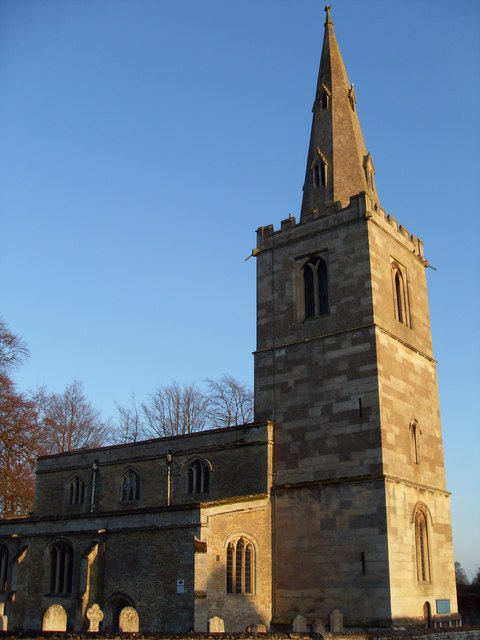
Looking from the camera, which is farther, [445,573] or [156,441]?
[156,441]

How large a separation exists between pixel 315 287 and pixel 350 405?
19.9 feet

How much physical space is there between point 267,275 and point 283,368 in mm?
4963

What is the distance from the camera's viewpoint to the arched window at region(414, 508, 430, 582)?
27500 millimetres

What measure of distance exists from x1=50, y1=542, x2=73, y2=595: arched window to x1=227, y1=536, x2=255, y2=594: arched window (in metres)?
7.21

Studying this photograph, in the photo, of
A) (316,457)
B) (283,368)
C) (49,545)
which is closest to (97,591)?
(49,545)

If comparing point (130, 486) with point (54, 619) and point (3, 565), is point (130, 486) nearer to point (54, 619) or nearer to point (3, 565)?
point (3, 565)

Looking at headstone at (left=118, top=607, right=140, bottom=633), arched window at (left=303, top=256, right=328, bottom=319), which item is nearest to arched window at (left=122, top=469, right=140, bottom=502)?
arched window at (left=303, top=256, right=328, bottom=319)

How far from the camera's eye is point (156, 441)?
33250 mm

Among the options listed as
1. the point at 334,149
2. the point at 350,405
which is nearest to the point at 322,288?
the point at 350,405

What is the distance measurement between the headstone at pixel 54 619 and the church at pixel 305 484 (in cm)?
642

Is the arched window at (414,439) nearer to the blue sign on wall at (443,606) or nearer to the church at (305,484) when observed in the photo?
the church at (305,484)

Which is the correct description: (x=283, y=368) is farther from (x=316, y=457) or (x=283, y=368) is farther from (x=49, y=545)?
(x=49, y=545)

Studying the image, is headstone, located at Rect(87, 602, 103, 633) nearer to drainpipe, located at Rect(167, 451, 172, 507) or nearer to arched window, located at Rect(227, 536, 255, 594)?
arched window, located at Rect(227, 536, 255, 594)

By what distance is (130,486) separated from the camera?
110 ft
